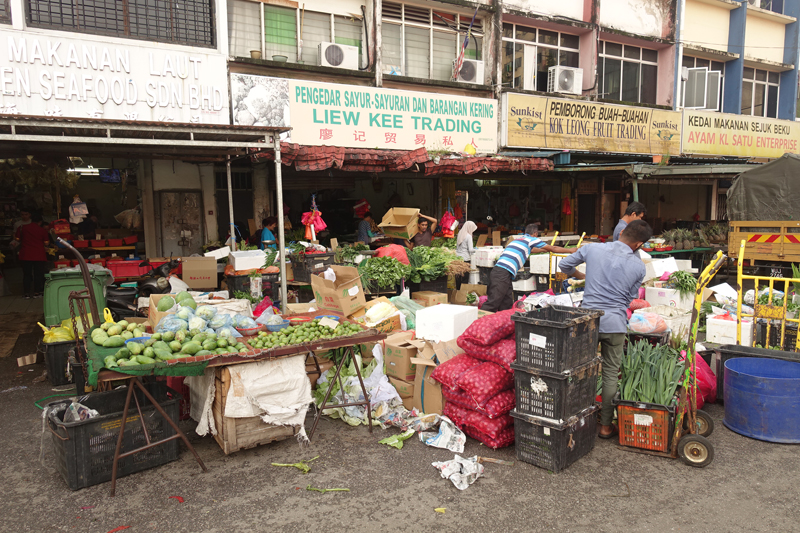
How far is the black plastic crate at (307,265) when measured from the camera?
9969 mm

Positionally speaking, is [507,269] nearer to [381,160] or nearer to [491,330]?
[491,330]

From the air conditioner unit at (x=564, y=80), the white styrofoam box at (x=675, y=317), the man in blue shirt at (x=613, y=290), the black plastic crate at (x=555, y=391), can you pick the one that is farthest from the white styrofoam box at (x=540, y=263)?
the air conditioner unit at (x=564, y=80)

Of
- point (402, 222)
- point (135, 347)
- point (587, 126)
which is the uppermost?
point (587, 126)

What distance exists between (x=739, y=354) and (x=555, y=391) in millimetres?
2709

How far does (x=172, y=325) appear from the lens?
5.11 meters

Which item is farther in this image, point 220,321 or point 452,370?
point 220,321

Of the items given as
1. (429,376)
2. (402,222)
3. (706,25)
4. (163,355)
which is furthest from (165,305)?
(706,25)

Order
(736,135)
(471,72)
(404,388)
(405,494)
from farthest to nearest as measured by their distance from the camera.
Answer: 1. (736,135)
2. (471,72)
3. (404,388)
4. (405,494)

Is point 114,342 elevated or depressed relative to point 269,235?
depressed

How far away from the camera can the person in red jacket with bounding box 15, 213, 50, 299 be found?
12.4m

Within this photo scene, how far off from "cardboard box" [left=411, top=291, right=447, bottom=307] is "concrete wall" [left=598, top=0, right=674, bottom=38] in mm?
12120

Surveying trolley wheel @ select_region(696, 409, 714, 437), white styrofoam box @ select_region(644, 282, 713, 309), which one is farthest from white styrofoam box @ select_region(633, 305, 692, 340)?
trolley wheel @ select_region(696, 409, 714, 437)

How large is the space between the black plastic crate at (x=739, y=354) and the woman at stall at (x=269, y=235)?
8.31 meters

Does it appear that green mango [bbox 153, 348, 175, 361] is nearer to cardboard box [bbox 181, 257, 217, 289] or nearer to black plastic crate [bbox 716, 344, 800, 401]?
cardboard box [bbox 181, 257, 217, 289]
